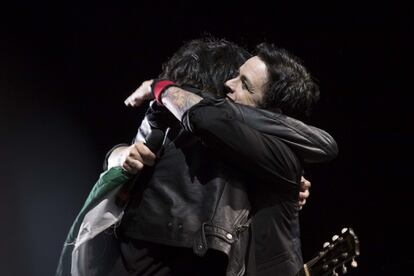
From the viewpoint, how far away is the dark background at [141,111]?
1.83 metres

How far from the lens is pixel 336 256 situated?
121 centimetres

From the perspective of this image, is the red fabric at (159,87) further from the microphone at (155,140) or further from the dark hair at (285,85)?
the dark hair at (285,85)

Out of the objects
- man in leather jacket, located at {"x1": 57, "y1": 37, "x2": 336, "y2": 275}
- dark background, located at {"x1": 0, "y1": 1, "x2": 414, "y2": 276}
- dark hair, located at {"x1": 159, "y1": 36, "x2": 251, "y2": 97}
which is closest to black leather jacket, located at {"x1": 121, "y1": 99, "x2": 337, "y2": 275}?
man in leather jacket, located at {"x1": 57, "y1": 37, "x2": 336, "y2": 275}

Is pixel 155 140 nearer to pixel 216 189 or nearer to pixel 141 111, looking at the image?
pixel 216 189

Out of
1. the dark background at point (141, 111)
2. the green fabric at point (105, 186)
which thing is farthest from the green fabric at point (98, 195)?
the dark background at point (141, 111)

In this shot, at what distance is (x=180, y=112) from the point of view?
0.99 meters

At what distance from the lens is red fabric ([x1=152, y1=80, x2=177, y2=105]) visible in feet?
3.43

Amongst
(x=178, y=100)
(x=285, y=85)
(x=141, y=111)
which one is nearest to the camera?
(x=178, y=100)

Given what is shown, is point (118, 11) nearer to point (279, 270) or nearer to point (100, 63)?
point (100, 63)

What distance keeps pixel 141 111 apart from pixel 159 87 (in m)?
1.03

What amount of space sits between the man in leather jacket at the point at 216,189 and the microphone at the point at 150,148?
14 millimetres

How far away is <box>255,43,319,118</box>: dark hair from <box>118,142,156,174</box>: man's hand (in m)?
0.25

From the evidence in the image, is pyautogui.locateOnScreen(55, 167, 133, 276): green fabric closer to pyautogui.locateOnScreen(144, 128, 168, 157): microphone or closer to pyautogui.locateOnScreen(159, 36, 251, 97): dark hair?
pyautogui.locateOnScreen(144, 128, 168, 157): microphone

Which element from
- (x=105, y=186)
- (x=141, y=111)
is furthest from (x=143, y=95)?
(x=141, y=111)
